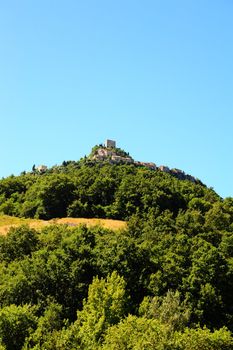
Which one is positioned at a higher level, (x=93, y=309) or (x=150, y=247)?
(x=150, y=247)

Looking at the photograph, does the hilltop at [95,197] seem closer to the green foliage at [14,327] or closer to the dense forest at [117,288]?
the dense forest at [117,288]

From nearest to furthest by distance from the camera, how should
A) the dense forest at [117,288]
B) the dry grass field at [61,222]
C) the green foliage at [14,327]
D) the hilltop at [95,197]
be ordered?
the dense forest at [117,288], the green foliage at [14,327], the dry grass field at [61,222], the hilltop at [95,197]

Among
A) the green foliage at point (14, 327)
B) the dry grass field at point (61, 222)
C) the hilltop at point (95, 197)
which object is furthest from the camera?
the hilltop at point (95, 197)

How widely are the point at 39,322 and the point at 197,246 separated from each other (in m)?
34.7

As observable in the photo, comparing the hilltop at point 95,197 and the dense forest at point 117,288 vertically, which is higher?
the hilltop at point 95,197

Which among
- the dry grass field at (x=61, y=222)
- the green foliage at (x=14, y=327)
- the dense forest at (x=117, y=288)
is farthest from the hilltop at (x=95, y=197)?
the green foliage at (x=14, y=327)

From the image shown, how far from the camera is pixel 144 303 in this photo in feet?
185

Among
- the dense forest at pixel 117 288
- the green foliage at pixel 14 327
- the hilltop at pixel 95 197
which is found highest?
the hilltop at pixel 95 197

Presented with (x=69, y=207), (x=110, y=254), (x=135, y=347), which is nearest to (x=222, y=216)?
(x=69, y=207)

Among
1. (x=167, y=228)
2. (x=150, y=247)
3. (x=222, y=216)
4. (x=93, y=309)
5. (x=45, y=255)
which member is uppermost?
(x=222, y=216)

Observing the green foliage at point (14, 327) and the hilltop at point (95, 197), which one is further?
the hilltop at point (95, 197)

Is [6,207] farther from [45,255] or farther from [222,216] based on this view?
[45,255]

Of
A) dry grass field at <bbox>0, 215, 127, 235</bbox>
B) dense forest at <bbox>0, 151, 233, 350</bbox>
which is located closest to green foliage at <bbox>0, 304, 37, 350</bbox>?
dense forest at <bbox>0, 151, 233, 350</bbox>

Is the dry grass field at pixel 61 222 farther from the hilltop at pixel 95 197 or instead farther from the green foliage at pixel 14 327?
the green foliage at pixel 14 327
